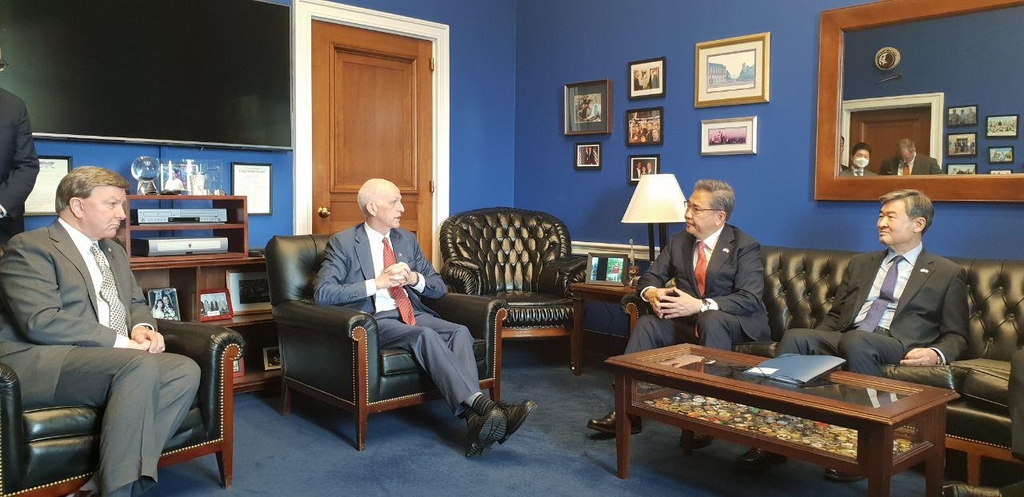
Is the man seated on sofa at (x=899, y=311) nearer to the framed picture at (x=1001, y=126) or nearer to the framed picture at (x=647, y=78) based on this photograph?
the framed picture at (x=1001, y=126)

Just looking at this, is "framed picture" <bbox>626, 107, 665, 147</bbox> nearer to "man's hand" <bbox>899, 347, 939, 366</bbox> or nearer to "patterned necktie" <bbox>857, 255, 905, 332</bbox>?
"patterned necktie" <bbox>857, 255, 905, 332</bbox>

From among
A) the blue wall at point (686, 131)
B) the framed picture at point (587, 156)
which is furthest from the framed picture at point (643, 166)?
the framed picture at point (587, 156)

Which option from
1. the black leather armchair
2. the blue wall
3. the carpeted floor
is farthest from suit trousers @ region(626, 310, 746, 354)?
the black leather armchair

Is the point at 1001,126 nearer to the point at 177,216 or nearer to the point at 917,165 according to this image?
the point at 917,165

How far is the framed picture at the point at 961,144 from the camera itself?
12.3 ft

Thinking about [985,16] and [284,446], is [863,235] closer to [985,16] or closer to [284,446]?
[985,16]

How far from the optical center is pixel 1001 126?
367cm

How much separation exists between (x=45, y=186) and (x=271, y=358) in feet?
4.68

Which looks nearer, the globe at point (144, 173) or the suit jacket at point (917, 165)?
the suit jacket at point (917, 165)

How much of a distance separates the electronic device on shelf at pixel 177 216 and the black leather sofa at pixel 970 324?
221 centimetres

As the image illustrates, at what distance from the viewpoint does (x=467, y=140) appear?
586 cm

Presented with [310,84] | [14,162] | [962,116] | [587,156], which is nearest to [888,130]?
[962,116]

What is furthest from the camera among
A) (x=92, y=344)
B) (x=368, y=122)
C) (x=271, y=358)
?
(x=368, y=122)

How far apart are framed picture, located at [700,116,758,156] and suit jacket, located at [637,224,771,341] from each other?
0.89m
